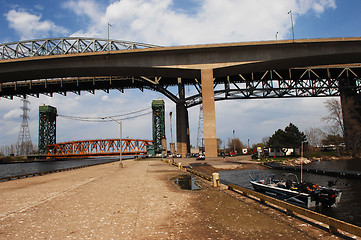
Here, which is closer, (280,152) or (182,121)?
(182,121)

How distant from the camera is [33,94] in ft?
310

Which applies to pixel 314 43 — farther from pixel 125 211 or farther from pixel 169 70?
pixel 125 211

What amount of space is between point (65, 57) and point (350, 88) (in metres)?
76.5

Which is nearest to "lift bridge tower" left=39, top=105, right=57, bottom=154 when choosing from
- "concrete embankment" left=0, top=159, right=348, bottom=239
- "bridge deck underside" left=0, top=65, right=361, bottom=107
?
"bridge deck underside" left=0, top=65, right=361, bottom=107

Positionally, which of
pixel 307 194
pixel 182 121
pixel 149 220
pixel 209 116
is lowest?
pixel 307 194

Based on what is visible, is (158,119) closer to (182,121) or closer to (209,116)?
(182,121)

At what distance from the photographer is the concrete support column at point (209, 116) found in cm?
4559

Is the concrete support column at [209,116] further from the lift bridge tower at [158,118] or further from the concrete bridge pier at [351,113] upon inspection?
the lift bridge tower at [158,118]

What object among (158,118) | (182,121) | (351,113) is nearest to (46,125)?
(158,118)

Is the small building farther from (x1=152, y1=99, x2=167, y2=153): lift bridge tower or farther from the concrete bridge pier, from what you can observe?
(x1=152, y1=99, x2=167, y2=153): lift bridge tower

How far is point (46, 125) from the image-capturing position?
160m

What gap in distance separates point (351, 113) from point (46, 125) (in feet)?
569

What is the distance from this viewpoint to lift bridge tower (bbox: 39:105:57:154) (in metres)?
157

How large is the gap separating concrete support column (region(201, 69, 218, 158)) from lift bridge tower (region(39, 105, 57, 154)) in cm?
14706
